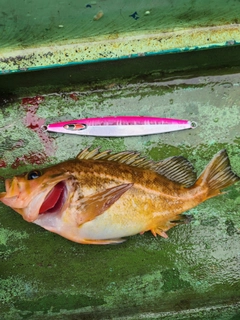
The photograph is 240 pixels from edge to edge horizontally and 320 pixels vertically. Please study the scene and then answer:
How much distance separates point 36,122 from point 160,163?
1.07 m

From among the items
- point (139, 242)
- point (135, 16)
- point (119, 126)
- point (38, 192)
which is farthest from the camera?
point (139, 242)

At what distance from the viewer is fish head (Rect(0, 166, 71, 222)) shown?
2445mm

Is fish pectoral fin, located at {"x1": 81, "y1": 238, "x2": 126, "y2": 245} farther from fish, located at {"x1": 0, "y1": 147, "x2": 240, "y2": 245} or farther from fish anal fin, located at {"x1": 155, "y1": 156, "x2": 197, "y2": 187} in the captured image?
fish anal fin, located at {"x1": 155, "y1": 156, "x2": 197, "y2": 187}

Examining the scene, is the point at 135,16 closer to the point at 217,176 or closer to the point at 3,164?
the point at 217,176

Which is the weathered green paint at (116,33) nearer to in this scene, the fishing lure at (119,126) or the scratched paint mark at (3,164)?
the fishing lure at (119,126)

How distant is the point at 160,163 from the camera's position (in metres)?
2.70

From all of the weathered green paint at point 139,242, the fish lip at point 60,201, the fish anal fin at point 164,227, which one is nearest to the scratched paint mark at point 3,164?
the weathered green paint at point 139,242

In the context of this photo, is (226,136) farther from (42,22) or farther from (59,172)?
(42,22)

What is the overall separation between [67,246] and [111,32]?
5.56 feet

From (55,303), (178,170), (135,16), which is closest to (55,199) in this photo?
(178,170)

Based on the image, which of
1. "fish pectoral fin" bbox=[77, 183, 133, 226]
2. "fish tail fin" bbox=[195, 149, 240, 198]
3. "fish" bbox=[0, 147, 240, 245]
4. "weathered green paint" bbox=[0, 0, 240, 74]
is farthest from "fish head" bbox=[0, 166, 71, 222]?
"fish tail fin" bbox=[195, 149, 240, 198]

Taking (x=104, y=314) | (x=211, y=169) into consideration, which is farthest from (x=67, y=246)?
(x=211, y=169)

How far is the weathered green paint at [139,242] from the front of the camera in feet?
9.63

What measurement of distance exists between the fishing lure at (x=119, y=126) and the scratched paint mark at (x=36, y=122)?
135 mm
